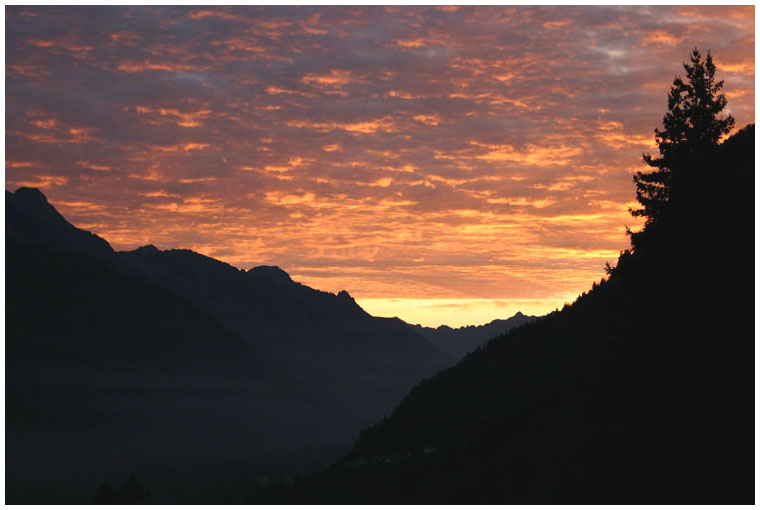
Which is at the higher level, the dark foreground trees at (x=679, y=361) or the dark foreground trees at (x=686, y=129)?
the dark foreground trees at (x=686, y=129)

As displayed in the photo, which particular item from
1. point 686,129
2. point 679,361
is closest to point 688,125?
point 686,129

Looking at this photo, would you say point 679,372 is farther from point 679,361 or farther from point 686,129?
point 686,129

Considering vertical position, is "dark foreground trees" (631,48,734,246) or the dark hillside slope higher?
"dark foreground trees" (631,48,734,246)

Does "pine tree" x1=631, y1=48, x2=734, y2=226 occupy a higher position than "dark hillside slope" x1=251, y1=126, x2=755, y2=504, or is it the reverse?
"pine tree" x1=631, y1=48, x2=734, y2=226

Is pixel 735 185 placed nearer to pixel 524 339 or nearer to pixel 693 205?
pixel 693 205

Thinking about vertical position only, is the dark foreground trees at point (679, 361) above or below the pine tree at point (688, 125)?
below

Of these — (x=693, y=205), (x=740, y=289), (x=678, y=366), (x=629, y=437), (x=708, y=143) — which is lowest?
(x=629, y=437)

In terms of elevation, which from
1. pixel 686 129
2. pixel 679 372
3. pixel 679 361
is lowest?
pixel 679 372

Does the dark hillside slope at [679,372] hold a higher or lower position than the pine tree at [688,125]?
lower

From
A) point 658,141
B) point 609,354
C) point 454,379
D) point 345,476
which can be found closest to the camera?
point 609,354

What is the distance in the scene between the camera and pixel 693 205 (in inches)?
1086

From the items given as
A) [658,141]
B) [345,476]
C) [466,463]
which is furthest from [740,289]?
[345,476]

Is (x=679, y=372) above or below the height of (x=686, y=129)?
below

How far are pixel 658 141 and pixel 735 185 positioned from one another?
4.27 m
